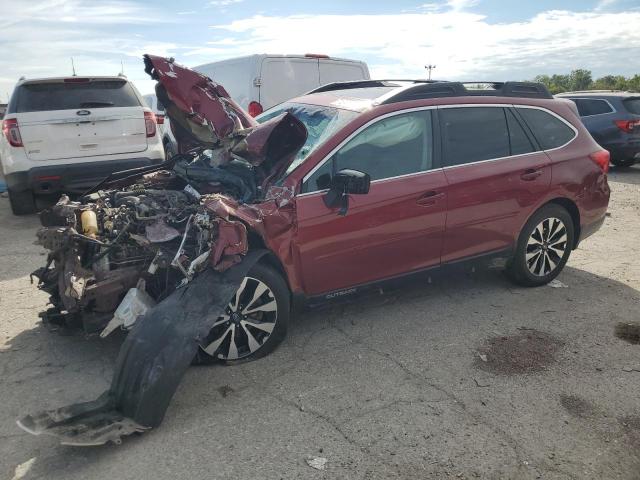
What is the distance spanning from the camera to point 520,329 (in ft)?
13.8

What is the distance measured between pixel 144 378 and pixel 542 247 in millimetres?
3701

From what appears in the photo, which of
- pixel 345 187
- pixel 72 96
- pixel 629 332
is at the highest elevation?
pixel 72 96

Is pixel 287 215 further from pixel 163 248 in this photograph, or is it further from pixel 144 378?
pixel 144 378

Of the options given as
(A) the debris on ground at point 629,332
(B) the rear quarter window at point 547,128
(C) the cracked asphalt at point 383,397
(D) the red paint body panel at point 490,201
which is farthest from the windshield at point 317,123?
(A) the debris on ground at point 629,332

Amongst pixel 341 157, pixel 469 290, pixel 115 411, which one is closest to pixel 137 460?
pixel 115 411

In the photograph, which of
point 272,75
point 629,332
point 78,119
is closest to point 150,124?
point 78,119

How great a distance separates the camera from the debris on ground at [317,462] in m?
2.62

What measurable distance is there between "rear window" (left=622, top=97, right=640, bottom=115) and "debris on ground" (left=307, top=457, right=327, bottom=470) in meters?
11.7

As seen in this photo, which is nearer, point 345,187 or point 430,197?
point 345,187

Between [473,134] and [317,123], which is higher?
[317,123]

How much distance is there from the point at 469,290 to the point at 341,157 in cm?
200

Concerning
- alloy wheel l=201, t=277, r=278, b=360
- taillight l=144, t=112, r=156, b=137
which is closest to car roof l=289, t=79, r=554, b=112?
alloy wheel l=201, t=277, r=278, b=360

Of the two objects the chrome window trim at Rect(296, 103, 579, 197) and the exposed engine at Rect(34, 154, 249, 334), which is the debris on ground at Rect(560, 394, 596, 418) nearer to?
the chrome window trim at Rect(296, 103, 579, 197)

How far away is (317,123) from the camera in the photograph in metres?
4.17
